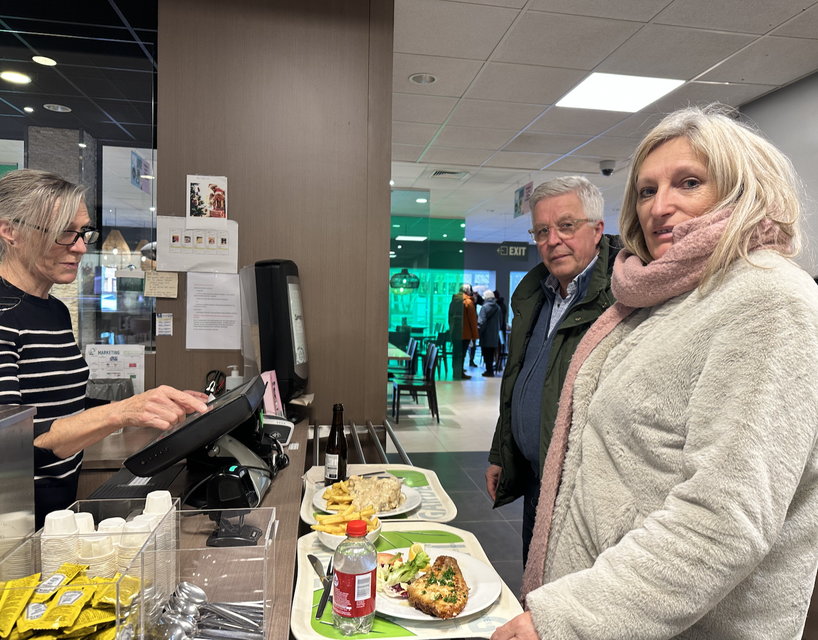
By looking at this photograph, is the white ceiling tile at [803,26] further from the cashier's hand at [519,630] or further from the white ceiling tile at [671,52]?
the cashier's hand at [519,630]

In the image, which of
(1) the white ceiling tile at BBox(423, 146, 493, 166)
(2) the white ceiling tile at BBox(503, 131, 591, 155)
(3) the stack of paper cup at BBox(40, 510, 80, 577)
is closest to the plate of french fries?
(3) the stack of paper cup at BBox(40, 510, 80, 577)

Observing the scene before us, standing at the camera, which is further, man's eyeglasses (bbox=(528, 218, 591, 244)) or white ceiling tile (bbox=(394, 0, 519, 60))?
white ceiling tile (bbox=(394, 0, 519, 60))

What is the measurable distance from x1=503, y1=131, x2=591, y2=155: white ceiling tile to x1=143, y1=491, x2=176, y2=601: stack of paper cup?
205 inches

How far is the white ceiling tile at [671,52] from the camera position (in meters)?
3.35

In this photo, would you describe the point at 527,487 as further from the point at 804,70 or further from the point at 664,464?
the point at 804,70

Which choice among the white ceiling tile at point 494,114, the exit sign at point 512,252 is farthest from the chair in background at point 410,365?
the exit sign at point 512,252

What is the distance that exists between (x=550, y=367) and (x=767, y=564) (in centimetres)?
93

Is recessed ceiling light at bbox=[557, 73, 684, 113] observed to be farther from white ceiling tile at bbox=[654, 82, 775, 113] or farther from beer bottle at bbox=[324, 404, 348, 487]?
beer bottle at bbox=[324, 404, 348, 487]

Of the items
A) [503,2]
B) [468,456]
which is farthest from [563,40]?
[468,456]

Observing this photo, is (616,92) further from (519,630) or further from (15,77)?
(519,630)

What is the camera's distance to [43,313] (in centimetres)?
152

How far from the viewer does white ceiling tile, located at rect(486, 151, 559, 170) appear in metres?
6.14

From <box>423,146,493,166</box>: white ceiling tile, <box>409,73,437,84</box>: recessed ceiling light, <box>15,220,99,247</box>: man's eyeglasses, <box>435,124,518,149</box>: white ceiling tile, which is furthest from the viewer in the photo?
<box>423,146,493,166</box>: white ceiling tile

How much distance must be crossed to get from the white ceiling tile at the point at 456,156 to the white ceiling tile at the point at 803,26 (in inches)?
120
